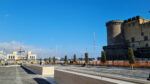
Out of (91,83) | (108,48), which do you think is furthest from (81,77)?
(108,48)

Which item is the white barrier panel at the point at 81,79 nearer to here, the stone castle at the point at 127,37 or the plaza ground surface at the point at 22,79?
the plaza ground surface at the point at 22,79

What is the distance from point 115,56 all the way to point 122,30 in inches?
670

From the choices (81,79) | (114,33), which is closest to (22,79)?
(81,79)

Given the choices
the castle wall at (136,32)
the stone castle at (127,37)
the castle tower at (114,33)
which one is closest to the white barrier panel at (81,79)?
the stone castle at (127,37)

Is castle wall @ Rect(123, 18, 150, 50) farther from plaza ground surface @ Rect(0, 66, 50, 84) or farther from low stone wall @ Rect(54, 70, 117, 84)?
low stone wall @ Rect(54, 70, 117, 84)

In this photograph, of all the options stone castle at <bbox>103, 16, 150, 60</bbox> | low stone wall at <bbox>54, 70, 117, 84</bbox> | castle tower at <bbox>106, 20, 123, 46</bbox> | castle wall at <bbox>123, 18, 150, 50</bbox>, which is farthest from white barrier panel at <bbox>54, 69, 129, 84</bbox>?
castle tower at <bbox>106, 20, 123, 46</bbox>

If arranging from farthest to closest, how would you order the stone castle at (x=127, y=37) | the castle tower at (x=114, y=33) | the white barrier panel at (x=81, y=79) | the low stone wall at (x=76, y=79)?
1. the castle tower at (x=114, y=33)
2. the stone castle at (x=127, y=37)
3. the low stone wall at (x=76, y=79)
4. the white barrier panel at (x=81, y=79)

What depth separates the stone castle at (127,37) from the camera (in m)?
64.8

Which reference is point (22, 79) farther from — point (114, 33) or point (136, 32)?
point (114, 33)

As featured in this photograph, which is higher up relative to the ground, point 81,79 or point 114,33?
point 114,33

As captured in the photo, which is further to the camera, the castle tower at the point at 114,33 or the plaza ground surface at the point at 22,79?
the castle tower at the point at 114,33

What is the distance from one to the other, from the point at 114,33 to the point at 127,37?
6978 millimetres

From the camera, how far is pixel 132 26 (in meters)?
72.2

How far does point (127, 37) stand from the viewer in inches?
2972
